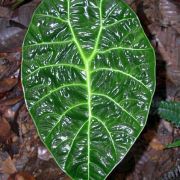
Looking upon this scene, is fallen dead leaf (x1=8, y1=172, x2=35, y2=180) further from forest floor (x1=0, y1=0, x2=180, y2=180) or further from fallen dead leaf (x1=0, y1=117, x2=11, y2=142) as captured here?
fallen dead leaf (x1=0, y1=117, x2=11, y2=142)

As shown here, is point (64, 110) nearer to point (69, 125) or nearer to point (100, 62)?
point (69, 125)

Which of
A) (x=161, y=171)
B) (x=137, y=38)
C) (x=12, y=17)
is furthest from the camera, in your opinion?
(x=12, y=17)

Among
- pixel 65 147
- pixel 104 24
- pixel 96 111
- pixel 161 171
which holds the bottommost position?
pixel 161 171

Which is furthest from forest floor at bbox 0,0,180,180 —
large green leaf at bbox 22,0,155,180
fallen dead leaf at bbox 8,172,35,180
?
large green leaf at bbox 22,0,155,180

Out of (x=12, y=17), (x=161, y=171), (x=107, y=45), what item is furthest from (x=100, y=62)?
(x=12, y=17)

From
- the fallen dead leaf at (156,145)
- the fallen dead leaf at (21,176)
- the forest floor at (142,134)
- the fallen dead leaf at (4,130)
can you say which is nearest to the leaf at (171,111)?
the forest floor at (142,134)

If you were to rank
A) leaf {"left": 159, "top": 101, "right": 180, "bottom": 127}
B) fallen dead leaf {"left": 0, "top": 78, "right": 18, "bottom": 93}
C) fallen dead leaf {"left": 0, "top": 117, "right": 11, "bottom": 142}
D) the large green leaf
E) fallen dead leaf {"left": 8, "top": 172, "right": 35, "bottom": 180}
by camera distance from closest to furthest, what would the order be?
the large green leaf → leaf {"left": 159, "top": 101, "right": 180, "bottom": 127} → fallen dead leaf {"left": 8, "top": 172, "right": 35, "bottom": 180} → fallen dead leaf {"left": 0, "top": 117, "right": 11, "bottom": 142} → fallen dead leaf {"left": 0, "top": 78, "right": 18, "bottom": 93}
